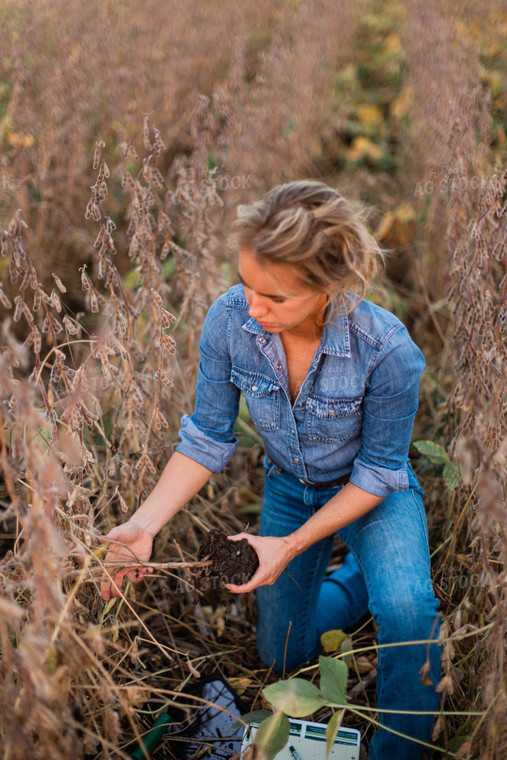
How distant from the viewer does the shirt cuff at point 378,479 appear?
1.48 metres

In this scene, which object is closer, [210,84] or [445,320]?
[445,320]

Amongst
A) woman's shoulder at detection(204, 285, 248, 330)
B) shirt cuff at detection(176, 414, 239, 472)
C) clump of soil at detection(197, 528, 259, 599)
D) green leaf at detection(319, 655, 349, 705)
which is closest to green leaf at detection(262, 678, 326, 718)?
green leaf at detection(319, 655, 349, 705)

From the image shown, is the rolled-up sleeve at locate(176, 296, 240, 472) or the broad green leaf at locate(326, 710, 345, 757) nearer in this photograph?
the broad green leaf at locate(326, 710, 345, 757)

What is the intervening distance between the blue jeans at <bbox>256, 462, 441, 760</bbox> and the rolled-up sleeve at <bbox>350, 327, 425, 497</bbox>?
127 mm

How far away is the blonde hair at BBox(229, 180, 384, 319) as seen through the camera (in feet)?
4.04

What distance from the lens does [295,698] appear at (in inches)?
43.6

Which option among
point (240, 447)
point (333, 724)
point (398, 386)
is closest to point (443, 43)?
point (240, 447)

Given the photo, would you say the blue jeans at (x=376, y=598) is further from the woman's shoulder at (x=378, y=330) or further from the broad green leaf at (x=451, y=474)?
the woman's shoulder at (x=378, y=330)

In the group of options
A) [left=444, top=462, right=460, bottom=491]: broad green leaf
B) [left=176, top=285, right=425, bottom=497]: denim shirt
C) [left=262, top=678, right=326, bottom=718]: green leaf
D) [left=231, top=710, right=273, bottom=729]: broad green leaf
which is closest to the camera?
[left=262, top=678, right=326, bottom=718]: green leaf

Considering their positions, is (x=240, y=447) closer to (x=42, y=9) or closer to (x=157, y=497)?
(x=157, y=497)

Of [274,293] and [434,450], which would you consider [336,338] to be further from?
[434,450]

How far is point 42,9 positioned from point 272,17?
7.80 feet

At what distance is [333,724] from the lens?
115 centimetres

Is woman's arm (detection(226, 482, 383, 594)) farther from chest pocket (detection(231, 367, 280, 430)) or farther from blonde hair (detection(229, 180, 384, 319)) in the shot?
blonde hair (detection(229, 180, 384, 319))
